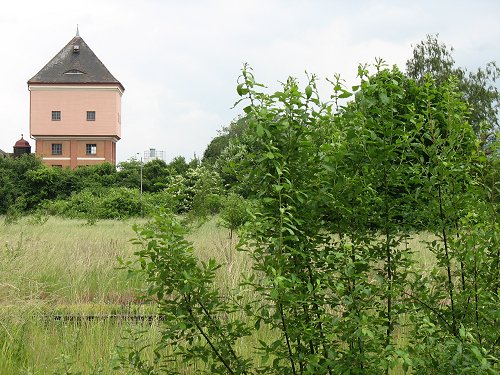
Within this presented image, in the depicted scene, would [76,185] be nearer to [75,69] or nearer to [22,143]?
[75,69]

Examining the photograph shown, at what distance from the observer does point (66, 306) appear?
7406mm

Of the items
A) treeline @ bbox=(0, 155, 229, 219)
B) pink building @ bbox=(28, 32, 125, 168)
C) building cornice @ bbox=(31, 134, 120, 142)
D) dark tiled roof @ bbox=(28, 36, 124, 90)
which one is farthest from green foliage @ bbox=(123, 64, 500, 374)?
building cornice @ bbox=(31, 134, 120, 142)

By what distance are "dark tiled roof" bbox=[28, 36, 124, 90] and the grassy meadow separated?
4551 cm

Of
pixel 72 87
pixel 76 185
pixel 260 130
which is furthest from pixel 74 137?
pixel 260 130

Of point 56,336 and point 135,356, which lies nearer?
point 135,356

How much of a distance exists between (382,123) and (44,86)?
2154 inches

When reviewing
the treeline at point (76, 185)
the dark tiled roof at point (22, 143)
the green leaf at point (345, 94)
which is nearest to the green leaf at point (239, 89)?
the green leaf at point (345, 94)

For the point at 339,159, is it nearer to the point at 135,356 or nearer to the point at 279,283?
the point at 279,283

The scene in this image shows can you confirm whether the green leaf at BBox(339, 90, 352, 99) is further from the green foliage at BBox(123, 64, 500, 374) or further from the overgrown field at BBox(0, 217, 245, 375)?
the overgrown field at BBox(0, 217, 245, 375)

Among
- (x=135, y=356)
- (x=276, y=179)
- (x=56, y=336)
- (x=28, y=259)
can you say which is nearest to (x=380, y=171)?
(x=276, y=179)

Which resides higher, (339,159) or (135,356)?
(339,159)

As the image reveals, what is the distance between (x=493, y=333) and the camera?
3322 mm

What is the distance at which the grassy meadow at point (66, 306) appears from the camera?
5.31 m

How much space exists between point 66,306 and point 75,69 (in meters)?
50.9
